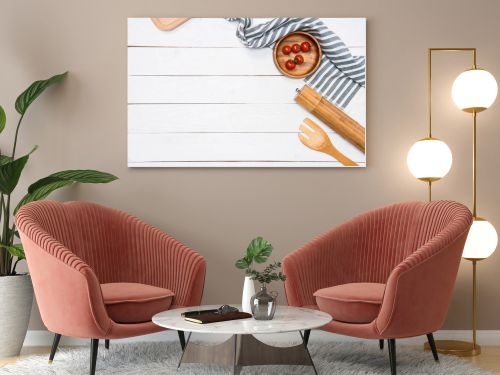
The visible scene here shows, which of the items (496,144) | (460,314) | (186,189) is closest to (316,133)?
(186,189)

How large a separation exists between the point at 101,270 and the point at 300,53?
177 cm

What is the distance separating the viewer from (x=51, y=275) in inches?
109

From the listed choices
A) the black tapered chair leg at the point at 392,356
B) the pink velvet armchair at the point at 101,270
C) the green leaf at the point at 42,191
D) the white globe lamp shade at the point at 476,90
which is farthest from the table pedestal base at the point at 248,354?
the white globe lamp shade at the point at 476,90

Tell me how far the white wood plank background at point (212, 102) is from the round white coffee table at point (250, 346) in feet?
4.00

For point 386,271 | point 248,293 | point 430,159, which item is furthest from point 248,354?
point 430,159

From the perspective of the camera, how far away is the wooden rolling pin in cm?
375

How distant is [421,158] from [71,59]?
221 cm

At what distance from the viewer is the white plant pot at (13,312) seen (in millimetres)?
3303

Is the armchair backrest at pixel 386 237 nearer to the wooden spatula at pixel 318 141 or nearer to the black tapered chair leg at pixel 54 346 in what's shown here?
the wooden spatula at pixel 318 141

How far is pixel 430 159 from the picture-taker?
11.6 feet

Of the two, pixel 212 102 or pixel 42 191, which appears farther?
pixel 212 102

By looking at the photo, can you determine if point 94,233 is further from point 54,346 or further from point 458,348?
point 458,348

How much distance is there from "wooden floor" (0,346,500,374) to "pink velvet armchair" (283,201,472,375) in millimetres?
281

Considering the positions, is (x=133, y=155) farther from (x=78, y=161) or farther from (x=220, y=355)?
(x=220, y=355)
